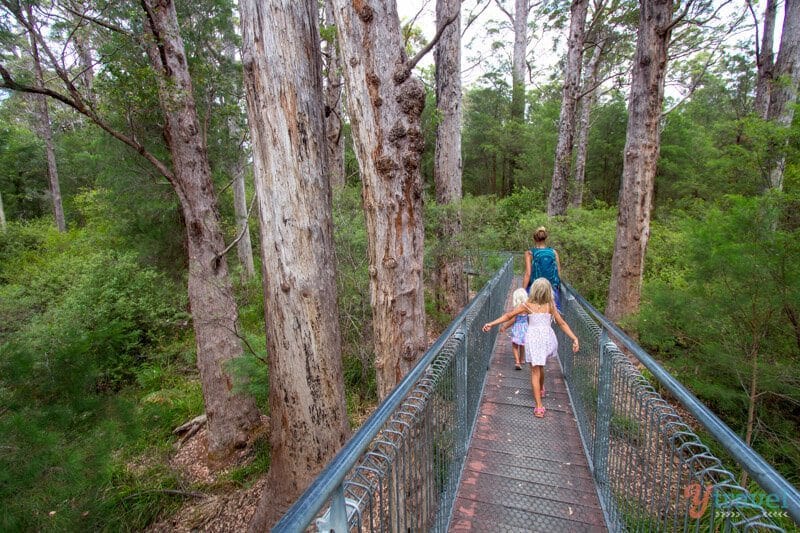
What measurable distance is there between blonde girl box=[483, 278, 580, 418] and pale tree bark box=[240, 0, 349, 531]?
1.83 m

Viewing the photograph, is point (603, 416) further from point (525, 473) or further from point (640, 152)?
point (640, 152)

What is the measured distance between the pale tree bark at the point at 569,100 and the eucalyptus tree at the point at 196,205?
11315 mm

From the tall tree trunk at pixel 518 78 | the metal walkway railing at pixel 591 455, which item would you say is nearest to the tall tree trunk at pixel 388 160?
the metal walkway railing at pixel 591 455

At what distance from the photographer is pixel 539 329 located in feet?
12.5

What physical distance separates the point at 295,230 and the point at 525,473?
285 cm

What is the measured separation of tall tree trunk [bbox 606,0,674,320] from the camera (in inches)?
227

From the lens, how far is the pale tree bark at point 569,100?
36.6 feet

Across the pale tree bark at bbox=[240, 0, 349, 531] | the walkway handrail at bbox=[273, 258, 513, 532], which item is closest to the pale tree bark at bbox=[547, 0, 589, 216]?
the pale tree bark at bbox=[240, 0, 349, 531]

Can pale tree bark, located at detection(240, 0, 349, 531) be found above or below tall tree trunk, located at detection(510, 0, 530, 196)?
below

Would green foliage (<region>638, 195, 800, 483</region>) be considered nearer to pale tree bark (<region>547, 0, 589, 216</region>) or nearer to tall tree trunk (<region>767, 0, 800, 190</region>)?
tall tree trunk (<region>767, 0, 800, 190</region>)

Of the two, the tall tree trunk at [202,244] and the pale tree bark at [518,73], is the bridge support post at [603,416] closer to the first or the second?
the tall tree trunk at [202,244]

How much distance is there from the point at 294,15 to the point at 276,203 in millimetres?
1554

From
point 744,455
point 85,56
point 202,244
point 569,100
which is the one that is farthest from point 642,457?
point 569,100

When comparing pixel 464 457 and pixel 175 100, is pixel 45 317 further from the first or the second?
pixel 464 457
